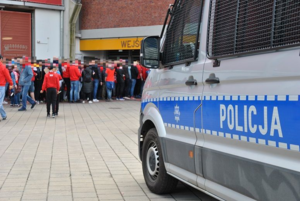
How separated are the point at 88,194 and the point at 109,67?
15.5 m

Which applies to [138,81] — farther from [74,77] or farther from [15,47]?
[15,47]

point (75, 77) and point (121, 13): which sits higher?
point (121, 13)

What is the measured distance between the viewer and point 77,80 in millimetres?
19422

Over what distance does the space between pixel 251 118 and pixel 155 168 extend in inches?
93.1

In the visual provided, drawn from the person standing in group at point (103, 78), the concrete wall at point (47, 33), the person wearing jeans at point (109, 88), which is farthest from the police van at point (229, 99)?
the concrete wall at point (47, 33)

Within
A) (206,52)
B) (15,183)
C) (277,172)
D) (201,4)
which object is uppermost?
(201,4)

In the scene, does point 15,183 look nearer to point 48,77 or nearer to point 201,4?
point 201,4

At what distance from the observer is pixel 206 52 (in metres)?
4.12

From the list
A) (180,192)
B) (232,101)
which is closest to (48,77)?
(180,192)

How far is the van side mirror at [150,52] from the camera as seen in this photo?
5270 mm

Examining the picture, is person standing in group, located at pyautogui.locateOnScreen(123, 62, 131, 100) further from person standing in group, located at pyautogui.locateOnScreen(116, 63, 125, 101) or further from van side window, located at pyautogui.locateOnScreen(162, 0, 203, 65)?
van side window, located at pyautogui.locateOnScreen(162, 0, 203, 65)

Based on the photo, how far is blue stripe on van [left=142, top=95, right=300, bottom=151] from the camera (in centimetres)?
281

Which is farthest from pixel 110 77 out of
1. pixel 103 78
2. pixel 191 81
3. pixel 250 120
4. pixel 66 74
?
pixel 250 120

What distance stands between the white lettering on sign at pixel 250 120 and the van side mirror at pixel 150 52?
5.98ft
